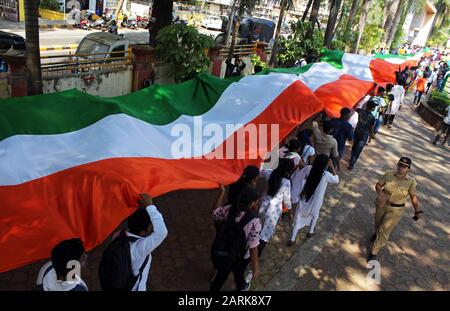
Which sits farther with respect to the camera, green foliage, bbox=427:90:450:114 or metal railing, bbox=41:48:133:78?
green foliage, bbox=427:90:450:114

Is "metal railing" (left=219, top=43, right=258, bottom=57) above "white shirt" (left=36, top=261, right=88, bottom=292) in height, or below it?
above

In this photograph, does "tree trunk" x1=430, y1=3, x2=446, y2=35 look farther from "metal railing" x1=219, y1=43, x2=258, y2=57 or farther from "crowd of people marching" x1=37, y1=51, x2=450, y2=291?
"crowd of people marching" x1=37, y1=51, x2=450, y2=291

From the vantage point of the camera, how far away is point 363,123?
25.1 feet

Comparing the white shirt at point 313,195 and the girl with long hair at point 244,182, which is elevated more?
the girl with long hair at point 244,182

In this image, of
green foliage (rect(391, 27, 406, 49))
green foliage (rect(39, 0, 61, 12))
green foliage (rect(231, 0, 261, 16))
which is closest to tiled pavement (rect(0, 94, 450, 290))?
green foliage (rect(231, 0, 261, 16))

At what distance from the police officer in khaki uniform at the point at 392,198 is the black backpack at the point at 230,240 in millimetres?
2350

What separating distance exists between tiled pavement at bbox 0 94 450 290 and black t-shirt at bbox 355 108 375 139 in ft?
3.11

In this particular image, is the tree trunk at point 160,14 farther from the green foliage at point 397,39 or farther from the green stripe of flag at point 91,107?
the green foliage at point 397,39

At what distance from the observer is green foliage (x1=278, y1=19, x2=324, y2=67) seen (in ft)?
44.1

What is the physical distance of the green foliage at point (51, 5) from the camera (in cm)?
2388

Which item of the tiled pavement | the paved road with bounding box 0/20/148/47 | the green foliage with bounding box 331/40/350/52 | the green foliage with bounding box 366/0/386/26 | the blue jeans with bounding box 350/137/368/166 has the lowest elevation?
the tiled pavement

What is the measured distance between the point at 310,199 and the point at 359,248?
1304mm

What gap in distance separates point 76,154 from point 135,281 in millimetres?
1618

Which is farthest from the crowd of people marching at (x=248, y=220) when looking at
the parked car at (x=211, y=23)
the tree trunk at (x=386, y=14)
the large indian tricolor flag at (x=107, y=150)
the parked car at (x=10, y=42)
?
the tree trunk at (x=386, y=14)
